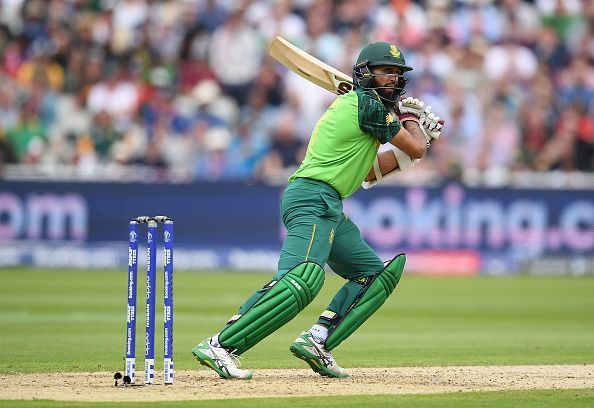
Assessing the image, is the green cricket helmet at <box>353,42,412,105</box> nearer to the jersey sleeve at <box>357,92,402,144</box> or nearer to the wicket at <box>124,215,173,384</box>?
the jersey sleeve at <box>357,92,402,144</box>

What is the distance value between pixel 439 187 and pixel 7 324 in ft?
27.3

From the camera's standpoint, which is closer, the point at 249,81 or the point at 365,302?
the point at 365,302

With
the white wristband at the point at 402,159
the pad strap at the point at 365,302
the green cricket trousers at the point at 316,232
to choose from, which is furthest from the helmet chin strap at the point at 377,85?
the pad strap at the point at 365,302

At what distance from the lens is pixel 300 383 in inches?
270

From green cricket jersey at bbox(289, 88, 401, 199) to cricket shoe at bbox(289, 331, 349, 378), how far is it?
0.88 m

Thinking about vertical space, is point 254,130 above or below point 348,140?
above

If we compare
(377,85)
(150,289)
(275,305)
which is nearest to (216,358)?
(275,305)

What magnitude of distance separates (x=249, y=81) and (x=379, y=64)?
12161 mm

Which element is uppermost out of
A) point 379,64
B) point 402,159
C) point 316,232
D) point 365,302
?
point 379,64

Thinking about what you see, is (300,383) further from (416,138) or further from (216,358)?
(416,138)

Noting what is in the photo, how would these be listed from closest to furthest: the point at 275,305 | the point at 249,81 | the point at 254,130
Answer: the point at 275,305
the point at 254,130
the point at 249,81

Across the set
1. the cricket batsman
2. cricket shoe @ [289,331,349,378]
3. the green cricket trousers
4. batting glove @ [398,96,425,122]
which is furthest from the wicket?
batting glove @ [398,96,425,122]

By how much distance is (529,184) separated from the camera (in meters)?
18.0

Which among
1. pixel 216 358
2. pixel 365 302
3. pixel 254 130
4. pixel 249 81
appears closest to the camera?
pixel 216 358
